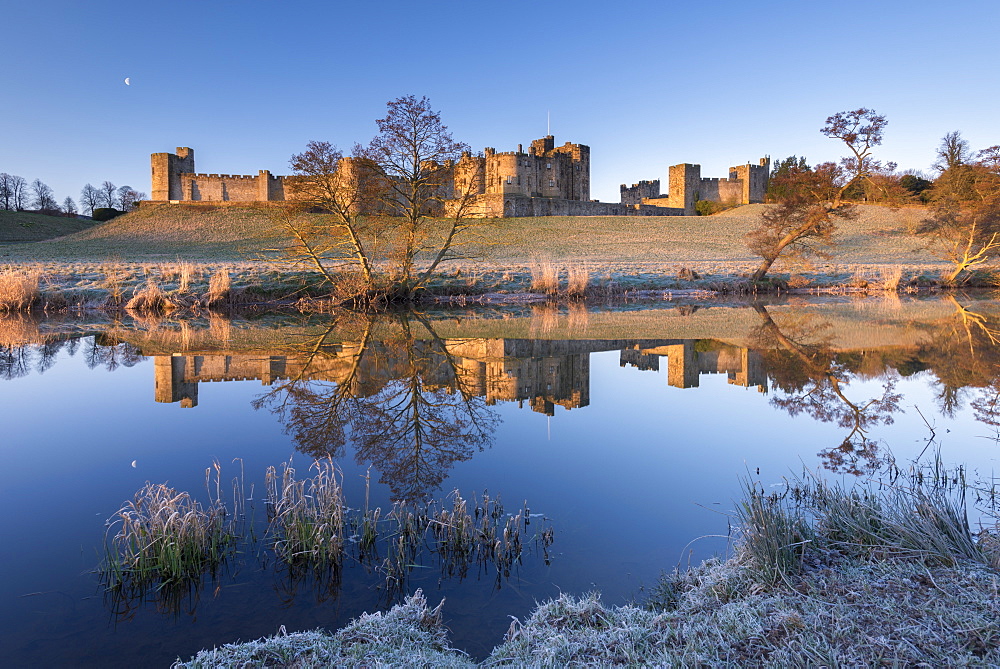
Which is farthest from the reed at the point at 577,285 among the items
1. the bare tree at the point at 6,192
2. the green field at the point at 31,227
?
the bare tree at the point at 6,192

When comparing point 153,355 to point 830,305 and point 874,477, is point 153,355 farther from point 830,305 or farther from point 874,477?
point 830,305

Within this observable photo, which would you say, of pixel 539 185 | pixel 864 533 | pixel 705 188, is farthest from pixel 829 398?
pixel 705 188

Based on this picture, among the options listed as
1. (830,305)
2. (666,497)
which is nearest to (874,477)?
(666,497)

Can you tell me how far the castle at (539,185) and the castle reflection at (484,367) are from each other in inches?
1547

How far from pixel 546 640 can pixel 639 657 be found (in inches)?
16.1

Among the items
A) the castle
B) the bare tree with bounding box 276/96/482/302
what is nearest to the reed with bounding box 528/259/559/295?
the bare tree with bounding box 276/96/482/302

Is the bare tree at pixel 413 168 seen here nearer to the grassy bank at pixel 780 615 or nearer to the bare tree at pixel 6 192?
the grassy bank at pixel 780 615

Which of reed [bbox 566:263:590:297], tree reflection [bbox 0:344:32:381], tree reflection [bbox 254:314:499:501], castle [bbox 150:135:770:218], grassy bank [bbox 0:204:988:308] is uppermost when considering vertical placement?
castle [bbox 150:135:770:218]

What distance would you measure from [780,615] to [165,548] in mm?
3235

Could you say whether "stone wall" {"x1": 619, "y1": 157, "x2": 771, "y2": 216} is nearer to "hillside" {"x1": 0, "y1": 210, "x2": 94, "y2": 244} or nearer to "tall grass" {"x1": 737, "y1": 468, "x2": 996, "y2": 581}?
"hillside" {"x1": 0, "y1": 210, "x2": 94, "y2": 244}

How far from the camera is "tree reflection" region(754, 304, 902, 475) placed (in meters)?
5.40

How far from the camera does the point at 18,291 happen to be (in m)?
17.5

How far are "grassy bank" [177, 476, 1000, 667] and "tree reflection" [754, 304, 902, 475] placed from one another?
176 centimetres

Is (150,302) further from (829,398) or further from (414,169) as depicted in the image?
(829,398)
